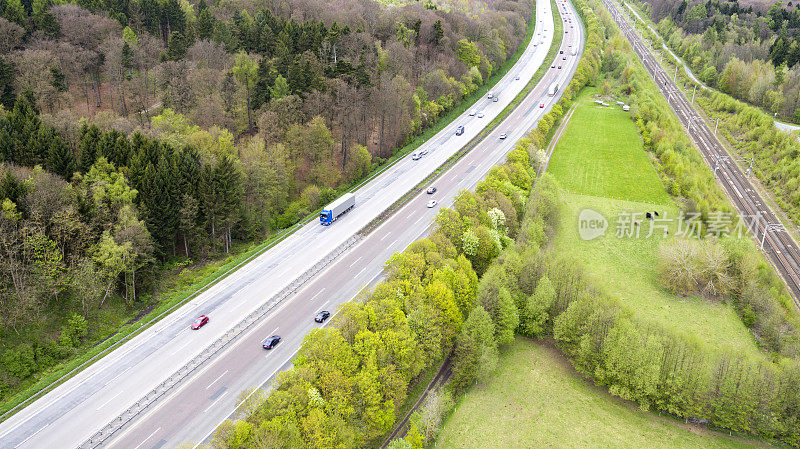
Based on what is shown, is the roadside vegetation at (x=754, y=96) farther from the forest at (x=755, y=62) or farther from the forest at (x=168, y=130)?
the forest at (x=168, y=130)

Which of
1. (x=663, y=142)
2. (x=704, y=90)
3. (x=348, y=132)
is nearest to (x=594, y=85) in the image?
(x=704, y=90)

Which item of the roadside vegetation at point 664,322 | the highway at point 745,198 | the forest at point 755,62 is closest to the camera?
the roadside vegetation at point 664,322

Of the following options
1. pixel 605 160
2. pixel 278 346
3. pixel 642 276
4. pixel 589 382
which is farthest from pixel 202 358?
pixel 605 160

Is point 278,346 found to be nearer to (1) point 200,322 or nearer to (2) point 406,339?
(1) point 200,322

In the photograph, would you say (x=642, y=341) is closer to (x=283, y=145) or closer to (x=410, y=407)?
(x=410, y=407)

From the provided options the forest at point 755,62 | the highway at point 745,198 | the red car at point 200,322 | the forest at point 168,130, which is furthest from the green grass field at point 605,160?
the red car at point 200,322

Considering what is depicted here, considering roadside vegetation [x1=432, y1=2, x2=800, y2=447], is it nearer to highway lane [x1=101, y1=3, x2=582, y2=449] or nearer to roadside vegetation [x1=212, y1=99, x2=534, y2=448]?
roadside vegetation [x1=212, y1=99, x2=534, y2=448]
